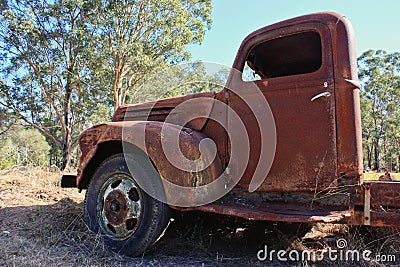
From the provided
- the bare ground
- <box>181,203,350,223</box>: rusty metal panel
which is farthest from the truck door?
the bare ground

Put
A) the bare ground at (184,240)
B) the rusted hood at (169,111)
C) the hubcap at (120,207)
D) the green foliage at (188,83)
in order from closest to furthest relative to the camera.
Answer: the bare ground at (184,240) → the hubcap at (120,207) → the rusted hood at (169,111) → the green foliage at (188,83)

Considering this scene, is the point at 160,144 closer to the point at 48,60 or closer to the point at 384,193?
the point at 384,193

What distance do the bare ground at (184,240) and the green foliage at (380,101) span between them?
29134 mm

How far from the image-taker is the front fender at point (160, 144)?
2.98 metres

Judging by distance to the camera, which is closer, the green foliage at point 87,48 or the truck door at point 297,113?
the truck door at point 297,113

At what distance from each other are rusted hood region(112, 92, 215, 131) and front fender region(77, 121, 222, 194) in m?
0.22

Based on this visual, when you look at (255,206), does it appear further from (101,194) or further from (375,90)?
(375,90)

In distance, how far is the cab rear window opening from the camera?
10.6 ft

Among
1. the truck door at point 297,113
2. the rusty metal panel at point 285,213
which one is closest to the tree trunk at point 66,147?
the truck door at point 297,113

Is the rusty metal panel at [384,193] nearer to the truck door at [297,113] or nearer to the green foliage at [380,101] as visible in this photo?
the truck door at [297,113]

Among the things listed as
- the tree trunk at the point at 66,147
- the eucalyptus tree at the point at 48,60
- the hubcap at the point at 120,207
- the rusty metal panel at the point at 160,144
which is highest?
the eucalyptus tree at the point at 48,60

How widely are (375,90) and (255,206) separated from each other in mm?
32212

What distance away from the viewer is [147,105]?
3961mm

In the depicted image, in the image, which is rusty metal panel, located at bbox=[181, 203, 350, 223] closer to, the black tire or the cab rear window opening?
the black tire
